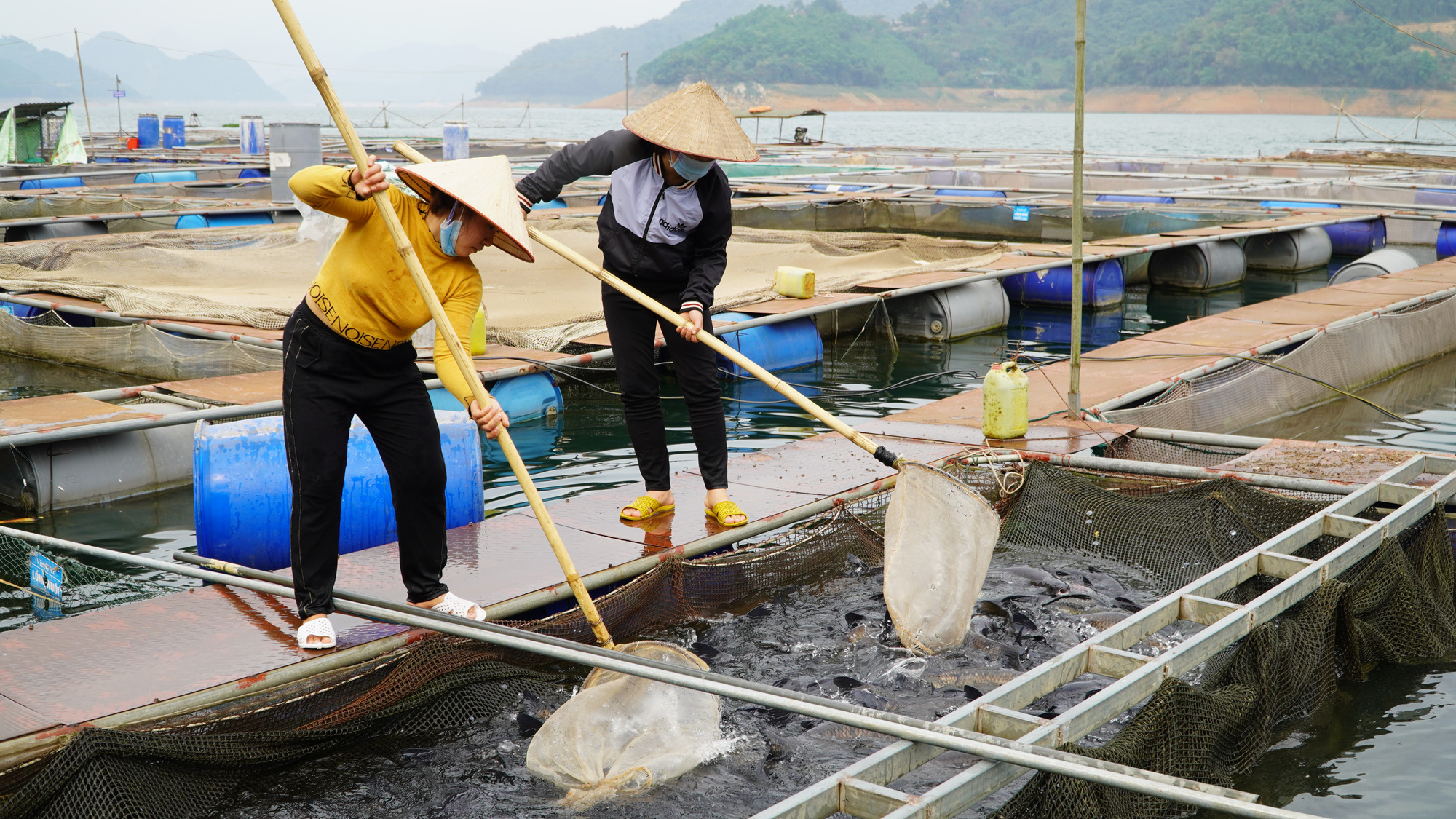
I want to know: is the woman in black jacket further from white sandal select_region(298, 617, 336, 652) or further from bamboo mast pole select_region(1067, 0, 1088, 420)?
bamboo mast pole select_region(1067, 0, 1088, 420)

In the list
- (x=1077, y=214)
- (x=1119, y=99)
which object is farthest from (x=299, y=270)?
(x=1119, y=99)

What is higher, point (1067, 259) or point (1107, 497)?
point (1067, 259)

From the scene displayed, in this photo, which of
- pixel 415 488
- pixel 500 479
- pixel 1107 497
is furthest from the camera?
pixel 500 479

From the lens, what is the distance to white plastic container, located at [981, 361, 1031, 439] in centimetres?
637

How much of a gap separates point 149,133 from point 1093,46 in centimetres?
12949

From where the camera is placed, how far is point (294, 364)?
3.58 metres

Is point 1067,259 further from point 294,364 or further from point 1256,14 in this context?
point 1256,14

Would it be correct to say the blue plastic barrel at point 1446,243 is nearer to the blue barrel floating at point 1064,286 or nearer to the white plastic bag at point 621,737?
the blue barrel floating at point 1064,286

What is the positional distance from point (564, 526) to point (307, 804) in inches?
78.7

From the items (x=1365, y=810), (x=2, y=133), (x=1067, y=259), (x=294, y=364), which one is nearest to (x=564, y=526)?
(x=294, y=364)

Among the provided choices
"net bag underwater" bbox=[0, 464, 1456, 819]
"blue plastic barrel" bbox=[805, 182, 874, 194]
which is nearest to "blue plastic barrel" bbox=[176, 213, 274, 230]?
"blue plastic barrel" bbox=[805, 182, 874, 194]

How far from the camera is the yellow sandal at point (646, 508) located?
5.20 meters

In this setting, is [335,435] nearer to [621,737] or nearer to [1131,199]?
[621,737]

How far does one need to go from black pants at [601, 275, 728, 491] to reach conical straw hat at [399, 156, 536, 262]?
46.9 inches
